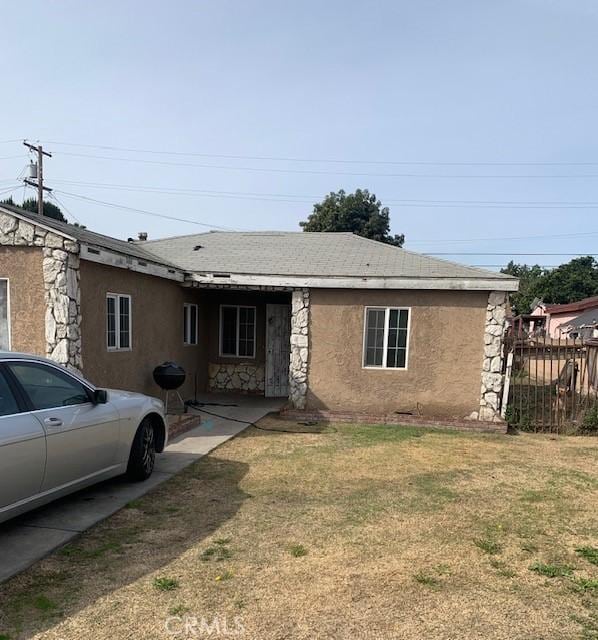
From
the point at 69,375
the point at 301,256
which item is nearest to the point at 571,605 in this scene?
the point at 69,375

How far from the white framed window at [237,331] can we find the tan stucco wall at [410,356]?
9.65 feet

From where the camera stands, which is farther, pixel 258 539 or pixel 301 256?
pixel 301 256

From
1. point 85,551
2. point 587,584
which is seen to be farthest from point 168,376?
point 587,584

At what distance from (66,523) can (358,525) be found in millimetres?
2759

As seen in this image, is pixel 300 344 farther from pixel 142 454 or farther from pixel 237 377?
pixel 142 454

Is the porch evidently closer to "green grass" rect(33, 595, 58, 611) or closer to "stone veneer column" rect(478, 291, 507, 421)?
"stone veneer column" rect(478, 291, 507, 421)

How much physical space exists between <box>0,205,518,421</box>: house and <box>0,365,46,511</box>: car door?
329 centimetres

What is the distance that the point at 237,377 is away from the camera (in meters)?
12.9

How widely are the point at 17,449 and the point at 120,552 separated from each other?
119 centimetres

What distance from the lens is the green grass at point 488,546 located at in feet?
13.9

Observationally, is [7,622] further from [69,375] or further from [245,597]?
[69,375]

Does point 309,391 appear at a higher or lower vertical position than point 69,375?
lower

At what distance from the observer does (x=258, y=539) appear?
173 inches

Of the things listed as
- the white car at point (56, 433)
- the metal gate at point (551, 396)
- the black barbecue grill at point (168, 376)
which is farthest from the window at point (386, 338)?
the white car at point (56, 433)
